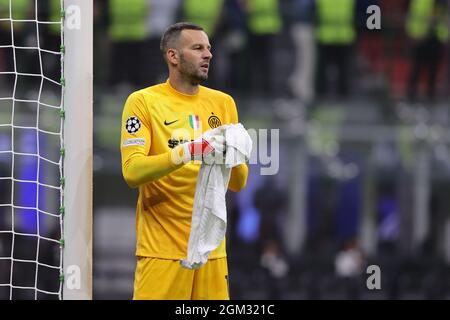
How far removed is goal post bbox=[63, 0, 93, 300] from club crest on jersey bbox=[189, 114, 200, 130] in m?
0.49

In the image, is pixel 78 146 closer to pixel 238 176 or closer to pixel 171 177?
pixel 171 177

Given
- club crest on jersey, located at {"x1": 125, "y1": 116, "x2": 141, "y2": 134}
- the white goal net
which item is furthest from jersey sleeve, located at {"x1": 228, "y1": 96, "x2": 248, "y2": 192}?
the white goal net

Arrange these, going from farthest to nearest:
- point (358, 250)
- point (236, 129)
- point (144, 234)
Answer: point (358, 250) < point (144, 234) < point (236, 129)

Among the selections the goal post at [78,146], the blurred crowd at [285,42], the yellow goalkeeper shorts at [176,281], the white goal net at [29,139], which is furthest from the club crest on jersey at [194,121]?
the blurred crowd at [285,42]

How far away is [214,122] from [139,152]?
1.41ft

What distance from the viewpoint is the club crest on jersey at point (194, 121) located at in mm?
5578

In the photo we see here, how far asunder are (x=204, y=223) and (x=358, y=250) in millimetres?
9751

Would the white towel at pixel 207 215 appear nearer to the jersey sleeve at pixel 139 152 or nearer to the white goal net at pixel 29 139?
the jersey sleeve at pixel 139 152

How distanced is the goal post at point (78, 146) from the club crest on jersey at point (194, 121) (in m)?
0.49

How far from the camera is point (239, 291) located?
1388 centimetres

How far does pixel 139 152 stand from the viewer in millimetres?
5434

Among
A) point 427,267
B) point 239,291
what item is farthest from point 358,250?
point 239,291

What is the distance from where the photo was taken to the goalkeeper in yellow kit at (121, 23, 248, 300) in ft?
18.0
